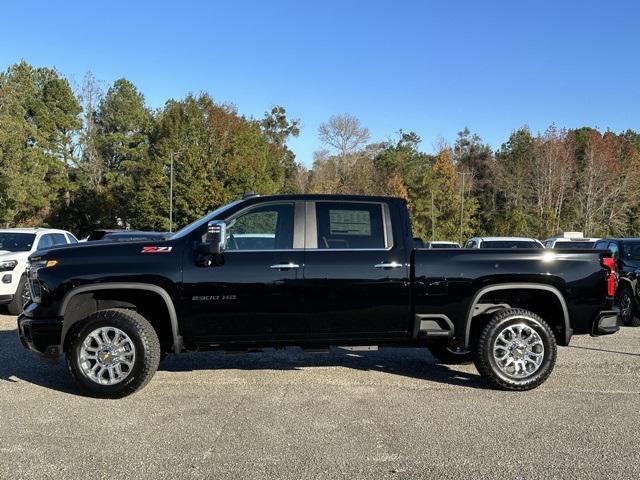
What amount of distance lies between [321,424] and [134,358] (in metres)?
1.97

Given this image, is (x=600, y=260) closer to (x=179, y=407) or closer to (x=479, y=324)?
(x=479, y=324)

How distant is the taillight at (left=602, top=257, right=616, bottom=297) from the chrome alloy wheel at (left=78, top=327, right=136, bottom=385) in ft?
16.1

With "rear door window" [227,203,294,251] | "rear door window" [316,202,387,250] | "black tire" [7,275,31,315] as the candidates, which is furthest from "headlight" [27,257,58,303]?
"black tire" [7,275,31,315]

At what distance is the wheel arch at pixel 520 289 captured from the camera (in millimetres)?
6035

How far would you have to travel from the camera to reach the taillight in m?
6.20

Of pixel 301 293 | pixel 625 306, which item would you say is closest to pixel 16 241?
pixel 301 293

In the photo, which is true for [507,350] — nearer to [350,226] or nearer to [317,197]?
[350,226]

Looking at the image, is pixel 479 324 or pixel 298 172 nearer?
pixel 479 324

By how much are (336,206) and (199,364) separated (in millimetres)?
2745

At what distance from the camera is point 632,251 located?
11859 millimetres

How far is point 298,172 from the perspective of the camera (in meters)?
80.1

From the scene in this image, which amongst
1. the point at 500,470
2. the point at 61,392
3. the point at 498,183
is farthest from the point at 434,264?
the point at 498,183

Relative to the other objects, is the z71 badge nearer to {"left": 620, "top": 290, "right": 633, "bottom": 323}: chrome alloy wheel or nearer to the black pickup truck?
the black pickup truck

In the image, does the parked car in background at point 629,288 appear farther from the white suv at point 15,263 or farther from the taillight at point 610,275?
the white suv at point 15,263
